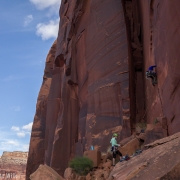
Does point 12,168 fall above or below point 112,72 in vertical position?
below

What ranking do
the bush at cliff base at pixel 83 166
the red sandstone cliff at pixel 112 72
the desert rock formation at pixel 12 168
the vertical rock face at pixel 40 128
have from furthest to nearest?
the desert rock formation at pixel 12 168 < the vertical rock face at pixel 40 128 < the bush at cliff base at pixel 83 166 < the red sandstone cliff at pixel 112 72

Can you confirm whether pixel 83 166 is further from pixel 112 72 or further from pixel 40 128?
pixel 40 128

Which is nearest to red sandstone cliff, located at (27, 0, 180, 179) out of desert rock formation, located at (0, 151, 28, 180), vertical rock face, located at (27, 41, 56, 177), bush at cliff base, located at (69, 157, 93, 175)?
bush at cliff base, located at (69, 157, 93, 175)

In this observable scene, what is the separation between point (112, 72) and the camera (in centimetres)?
1838

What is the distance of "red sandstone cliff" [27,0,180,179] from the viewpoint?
1183 centimetres

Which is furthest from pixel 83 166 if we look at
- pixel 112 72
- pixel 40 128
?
pixel 40 128

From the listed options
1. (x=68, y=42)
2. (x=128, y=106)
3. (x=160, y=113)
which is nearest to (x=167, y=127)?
(x=160, y=113)

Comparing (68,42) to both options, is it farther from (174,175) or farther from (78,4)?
(174,175)

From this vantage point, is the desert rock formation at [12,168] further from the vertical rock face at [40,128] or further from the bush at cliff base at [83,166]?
the bush at cliff base at [83,166]

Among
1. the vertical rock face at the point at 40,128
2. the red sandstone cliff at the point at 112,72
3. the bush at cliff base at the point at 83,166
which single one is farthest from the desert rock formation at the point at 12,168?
the bush at cliff base at the point at 83,166

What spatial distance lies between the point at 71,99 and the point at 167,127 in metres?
15.1

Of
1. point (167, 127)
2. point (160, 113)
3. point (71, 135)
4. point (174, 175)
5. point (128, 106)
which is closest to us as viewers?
point (174, 175)

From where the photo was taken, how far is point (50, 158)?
87.3 feet

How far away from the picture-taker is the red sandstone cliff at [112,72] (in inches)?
466
